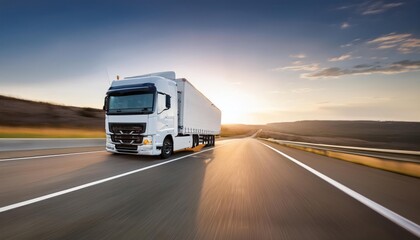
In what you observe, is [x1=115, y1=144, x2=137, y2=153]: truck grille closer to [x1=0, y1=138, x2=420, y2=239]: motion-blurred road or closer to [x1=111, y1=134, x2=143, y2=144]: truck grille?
[x1=111, y1=134, x2=143, y2=144]: truck grille

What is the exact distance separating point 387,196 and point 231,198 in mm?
3034

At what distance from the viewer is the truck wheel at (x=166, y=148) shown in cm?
1026

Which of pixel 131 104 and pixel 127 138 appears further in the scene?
pixel 131 104

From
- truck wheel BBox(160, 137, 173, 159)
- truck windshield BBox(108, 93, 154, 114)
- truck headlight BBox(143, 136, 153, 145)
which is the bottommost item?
truck wheel BBox(160, 137, 173, 159)

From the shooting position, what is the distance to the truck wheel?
1026cm

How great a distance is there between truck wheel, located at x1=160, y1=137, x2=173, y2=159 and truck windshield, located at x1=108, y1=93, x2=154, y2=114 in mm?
1833

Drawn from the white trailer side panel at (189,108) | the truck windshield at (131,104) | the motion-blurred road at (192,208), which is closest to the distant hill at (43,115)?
the truck windshield at (131,104)

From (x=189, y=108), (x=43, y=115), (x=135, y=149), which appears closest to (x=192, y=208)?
(x=135, y=149)

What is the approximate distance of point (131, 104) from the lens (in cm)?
984

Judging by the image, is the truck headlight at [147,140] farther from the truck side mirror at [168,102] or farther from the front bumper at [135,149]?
the truck side mirror at [168,102]

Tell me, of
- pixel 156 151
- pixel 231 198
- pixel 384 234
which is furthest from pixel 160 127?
pixel 384 234

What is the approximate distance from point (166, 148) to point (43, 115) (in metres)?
24.6

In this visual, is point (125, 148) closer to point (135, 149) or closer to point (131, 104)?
point (135, 149)

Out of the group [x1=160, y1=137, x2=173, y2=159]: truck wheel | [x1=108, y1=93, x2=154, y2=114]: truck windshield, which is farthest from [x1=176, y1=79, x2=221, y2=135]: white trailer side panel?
[x1=108, y1=93, x2=154, y2=114]: truck windshield
